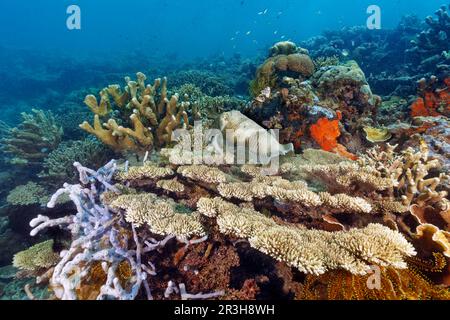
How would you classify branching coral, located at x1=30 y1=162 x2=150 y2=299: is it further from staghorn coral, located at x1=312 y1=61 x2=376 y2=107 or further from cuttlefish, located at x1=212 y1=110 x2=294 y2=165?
staghorn coral, located at x1=312 y1=61 x2=376 y2=107

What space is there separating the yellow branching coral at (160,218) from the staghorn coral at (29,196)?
2868mm

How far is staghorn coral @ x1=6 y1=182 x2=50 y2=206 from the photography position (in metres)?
4.96

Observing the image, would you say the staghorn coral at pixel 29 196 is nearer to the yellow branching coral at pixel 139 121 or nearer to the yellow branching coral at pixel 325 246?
the yellow branching coral at pixel 139 121

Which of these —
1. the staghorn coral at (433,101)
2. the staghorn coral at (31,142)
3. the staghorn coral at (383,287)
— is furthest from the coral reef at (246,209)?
the staghorn coral at (433,101)

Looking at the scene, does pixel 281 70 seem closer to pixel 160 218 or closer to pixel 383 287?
pixel 160 218

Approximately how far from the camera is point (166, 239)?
2.68 metres

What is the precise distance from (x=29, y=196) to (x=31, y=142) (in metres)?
2.14

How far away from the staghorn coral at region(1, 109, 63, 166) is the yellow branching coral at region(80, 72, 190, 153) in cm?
267

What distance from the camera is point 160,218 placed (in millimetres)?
2678

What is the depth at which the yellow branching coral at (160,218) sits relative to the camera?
Result: 2.58 m

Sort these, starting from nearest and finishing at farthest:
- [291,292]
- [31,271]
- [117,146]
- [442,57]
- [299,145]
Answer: [291,292], [31,271], [117,146], [299,145], [442,57]

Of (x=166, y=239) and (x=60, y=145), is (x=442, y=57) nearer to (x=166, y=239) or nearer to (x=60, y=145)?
(x=166, y=239)
